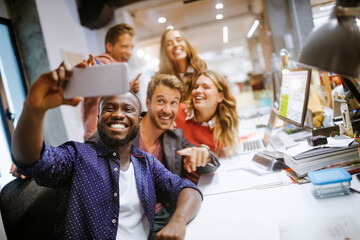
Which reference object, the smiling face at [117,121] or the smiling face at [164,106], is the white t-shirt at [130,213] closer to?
the smiling face at [117,121]

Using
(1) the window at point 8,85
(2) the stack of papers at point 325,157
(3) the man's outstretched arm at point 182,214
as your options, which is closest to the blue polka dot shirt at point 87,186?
(3) the man's outstretched arm at point 182,214

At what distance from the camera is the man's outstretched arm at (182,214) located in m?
0.98

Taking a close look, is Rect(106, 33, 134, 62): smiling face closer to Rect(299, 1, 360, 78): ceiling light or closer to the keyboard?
the keyboard

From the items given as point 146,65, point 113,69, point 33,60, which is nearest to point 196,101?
point 113,69

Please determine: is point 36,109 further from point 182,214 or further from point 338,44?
point 338,44

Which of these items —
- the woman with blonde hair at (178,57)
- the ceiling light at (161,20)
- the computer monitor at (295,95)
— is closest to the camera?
the computer monitor at (295,95)

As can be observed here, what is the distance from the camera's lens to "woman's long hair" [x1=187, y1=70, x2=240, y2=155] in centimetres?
202

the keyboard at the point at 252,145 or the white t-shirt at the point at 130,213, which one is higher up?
the white t-shirt at the point at 130,213

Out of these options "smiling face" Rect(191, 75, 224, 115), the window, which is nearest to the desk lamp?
"smiling face" Rect(191, 75, 224, 115)

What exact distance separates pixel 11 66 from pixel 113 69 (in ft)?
8.53

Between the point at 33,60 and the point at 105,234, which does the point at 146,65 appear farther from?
the point at 105,234

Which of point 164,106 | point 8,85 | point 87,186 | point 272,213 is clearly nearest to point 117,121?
point 87,186

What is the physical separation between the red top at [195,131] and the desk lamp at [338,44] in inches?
48.3

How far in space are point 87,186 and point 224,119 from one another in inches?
50.1
